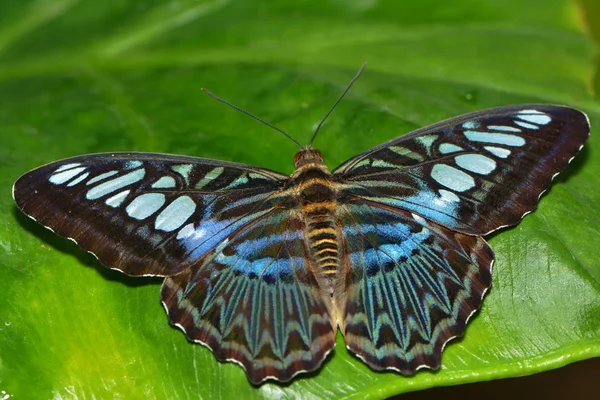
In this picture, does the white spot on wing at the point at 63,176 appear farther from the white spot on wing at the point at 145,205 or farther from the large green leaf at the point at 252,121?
the large green leaf at the point at 252,121

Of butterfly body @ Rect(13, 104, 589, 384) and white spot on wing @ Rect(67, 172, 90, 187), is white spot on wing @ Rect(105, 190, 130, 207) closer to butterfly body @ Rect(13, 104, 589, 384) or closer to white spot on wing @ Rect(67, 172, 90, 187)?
butterfly body @ Rect(13, 104, 589, 384)

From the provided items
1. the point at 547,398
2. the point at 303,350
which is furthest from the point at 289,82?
the point at 547,398

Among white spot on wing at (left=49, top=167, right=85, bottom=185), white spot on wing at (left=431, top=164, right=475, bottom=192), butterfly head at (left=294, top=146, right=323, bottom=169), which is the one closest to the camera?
white spot on wing at (left=49, top=167, right=85, bottom=185)

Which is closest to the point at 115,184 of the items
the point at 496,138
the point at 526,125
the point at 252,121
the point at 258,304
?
the point at 258,304

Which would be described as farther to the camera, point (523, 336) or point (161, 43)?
point (161, 43)

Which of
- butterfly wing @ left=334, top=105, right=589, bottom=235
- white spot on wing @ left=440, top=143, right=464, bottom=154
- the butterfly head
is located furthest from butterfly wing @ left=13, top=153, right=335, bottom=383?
white spot on wing @ left=440, top=143, right=464, bottom=154

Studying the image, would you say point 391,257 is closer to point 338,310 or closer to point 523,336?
point 338,310
